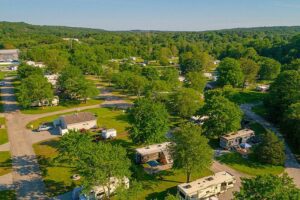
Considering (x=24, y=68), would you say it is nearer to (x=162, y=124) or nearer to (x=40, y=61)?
(x=40, y=61)

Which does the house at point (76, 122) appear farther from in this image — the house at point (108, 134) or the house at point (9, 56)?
the house at point (9, 56)

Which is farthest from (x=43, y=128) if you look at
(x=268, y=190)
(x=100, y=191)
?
(x=268, y=190)

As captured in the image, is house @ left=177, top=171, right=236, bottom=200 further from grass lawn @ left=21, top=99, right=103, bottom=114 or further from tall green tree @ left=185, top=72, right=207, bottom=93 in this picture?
tall green tree @ left=185, top=72, right=207, bottom=93

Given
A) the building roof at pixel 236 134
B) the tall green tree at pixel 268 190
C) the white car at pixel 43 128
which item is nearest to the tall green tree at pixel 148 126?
the building roof at pixel 236 134

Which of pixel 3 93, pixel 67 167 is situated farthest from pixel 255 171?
pixel 3 93

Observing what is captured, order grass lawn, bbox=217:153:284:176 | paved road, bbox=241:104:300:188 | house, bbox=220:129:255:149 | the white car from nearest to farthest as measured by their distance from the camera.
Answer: paved road, bbox=241:104:300:188 < grass lawn, bbox=217:153:284:176 < house, bbox=220:129:255:149 < the white car

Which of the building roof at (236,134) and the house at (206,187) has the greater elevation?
the building roof at (236,134)

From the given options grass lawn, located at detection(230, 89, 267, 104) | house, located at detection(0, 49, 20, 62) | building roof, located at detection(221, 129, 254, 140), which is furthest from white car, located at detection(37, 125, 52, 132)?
house, located at detection(0, 49, 20, 62)
